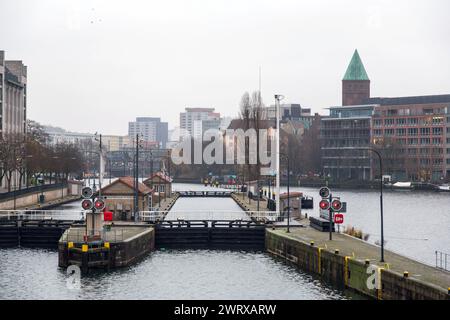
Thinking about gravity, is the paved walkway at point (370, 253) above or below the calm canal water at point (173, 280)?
above

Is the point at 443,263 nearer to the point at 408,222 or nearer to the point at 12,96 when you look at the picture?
the point at 408,222

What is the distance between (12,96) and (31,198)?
48437 millimetres

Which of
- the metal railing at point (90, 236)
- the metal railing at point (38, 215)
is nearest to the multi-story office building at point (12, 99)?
the metal railing at point (38, 215)

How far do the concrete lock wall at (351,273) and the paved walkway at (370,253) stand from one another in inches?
36.7

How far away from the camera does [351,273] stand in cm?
5247

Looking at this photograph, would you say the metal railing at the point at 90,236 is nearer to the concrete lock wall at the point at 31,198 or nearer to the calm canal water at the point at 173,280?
the calm canal water at the point at 173,280

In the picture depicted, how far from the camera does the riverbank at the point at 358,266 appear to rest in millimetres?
43375

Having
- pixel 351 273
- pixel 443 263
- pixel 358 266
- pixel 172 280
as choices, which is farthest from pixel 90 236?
pixel 443 263

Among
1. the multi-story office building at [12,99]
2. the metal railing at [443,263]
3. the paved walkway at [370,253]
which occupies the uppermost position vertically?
the multi-story office building at [12,99]

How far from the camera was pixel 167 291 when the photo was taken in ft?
176

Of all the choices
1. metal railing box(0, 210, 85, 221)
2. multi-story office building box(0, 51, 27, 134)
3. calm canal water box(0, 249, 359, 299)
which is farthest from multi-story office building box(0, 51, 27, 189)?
calm canal water box(0, 249, 359, 299)

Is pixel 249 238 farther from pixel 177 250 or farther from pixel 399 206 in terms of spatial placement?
pixel 399 206

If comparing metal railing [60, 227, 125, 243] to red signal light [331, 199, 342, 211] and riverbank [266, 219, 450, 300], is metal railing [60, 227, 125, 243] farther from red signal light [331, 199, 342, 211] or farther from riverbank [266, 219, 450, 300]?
red signal light [331, 199, 342, 211]

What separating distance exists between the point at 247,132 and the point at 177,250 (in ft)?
254
